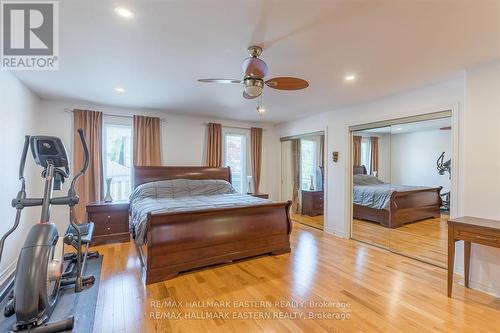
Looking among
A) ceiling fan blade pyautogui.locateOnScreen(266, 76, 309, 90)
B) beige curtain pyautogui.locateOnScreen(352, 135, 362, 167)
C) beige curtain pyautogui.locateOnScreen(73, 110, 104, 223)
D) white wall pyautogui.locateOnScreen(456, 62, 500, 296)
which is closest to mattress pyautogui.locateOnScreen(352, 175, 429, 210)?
beige curtain pyautogui.locateOnScreen(352, 135, 362, 167)

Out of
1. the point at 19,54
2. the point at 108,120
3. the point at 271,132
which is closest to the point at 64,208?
the point at 108,120

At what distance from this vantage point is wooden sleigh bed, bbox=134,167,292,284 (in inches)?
108

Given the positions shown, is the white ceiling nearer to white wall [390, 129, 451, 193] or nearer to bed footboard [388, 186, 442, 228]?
white wall [390, 129, 451, 193]

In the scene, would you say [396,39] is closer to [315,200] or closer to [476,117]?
[476,117]

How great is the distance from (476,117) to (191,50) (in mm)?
3141

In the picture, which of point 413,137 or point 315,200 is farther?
point 315,200

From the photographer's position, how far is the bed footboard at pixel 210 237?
2750mm

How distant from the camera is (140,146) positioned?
4.71 m

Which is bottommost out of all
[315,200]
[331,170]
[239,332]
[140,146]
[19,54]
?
[239,332]

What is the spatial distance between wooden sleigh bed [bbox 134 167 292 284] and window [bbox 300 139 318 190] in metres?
2.18

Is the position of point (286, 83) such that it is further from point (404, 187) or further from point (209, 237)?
point (404, 187)

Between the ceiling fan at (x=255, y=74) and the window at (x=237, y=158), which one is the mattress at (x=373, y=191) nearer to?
the window at (x=237, y=158)

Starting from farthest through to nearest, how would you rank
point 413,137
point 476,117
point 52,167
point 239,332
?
point 413,137, point 476,117, point 52,167, point 239,332

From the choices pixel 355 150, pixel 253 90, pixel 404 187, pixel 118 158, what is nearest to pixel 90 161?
pixel 118 158
